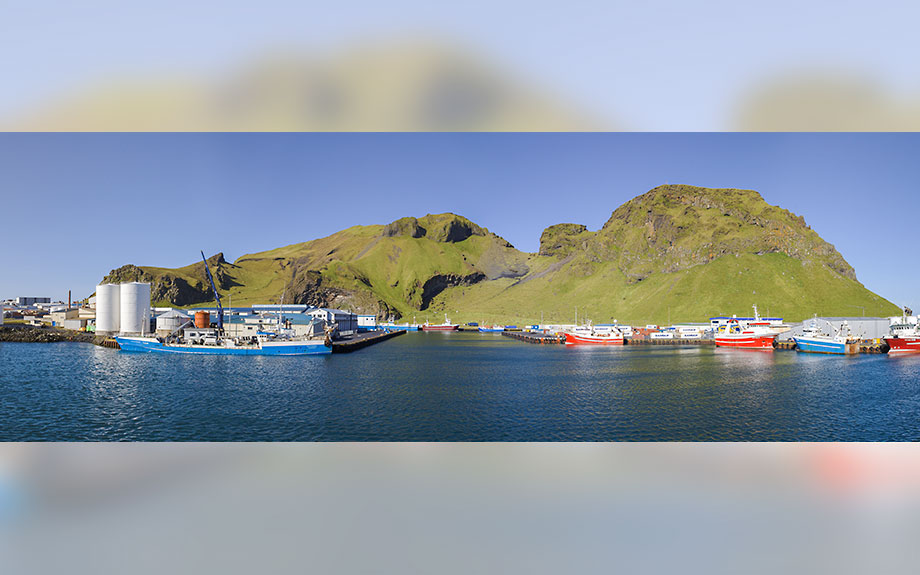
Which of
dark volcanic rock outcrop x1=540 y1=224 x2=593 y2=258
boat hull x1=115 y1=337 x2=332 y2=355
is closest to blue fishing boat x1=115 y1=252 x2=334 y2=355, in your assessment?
boat hull x1=115 y1=337 x2=332 y2=355

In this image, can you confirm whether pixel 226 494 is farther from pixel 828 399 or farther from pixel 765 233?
pixel 765 233

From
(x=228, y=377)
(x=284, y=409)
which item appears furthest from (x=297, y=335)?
(x=284, y=409)

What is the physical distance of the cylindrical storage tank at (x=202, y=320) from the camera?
3250 centimetres

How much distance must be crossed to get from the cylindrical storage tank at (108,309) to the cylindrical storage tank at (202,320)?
4256mm

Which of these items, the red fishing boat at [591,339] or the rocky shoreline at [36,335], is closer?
the rocky shoreline at [36,335]

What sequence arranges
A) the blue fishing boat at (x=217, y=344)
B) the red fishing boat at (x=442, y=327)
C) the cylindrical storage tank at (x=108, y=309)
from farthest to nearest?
the red fishing boat at (x=442, y=327)
the blue fishing boat at (x=217, y=344)
the cylindrical storage tank at (x=108, y=309)

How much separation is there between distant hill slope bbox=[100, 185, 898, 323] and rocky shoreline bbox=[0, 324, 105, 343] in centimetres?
561

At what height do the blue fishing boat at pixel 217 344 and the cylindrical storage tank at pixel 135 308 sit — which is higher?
the cylindrical storage tank at pixel 135 308

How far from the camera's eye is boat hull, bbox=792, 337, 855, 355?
29781 mm

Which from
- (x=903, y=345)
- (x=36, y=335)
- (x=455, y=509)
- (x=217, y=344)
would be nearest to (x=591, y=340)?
(x=903, y=345)

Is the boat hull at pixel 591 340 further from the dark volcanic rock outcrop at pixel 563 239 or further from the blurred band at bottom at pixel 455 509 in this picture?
the dark volcanic rock outcrop at pixel 563 239

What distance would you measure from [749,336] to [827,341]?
19.1 ft

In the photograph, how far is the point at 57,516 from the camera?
3.71 metres

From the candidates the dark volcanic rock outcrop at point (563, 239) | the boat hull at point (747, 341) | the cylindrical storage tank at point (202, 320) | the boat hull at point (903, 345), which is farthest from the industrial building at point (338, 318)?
the dark volcanic rock outcrop at point (563, 239)
